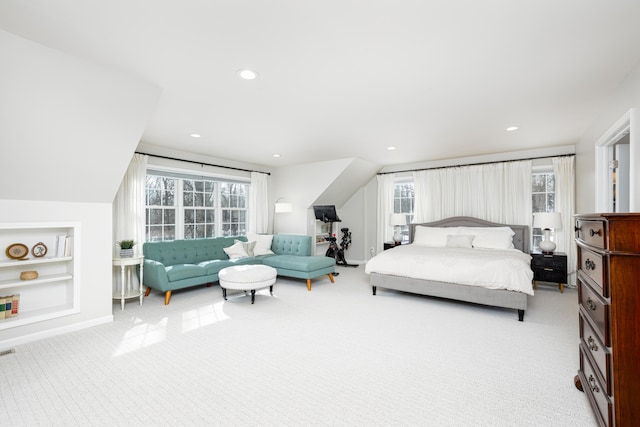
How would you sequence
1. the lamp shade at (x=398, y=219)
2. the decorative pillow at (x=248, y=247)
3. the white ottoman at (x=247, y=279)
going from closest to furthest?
1. the white ottoman at (x=247, y=279)
2. the decorative pillow at (x=248, y=247)
3. the lamp shade at (x=398, y=219)

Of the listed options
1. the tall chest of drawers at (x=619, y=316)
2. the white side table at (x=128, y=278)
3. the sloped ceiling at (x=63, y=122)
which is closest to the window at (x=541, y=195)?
the tall chest of drawers at (x=619, y=316)

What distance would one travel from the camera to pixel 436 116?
3689mm

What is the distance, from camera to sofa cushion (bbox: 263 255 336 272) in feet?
16.6

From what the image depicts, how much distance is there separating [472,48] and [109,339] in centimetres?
416

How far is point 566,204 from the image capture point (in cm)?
506

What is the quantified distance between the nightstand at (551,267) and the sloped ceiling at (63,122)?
231 inches

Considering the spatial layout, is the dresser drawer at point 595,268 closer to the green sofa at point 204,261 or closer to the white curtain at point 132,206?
the green sofa at point 204,261

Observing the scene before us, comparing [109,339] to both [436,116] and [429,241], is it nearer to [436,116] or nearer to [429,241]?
[436,116]

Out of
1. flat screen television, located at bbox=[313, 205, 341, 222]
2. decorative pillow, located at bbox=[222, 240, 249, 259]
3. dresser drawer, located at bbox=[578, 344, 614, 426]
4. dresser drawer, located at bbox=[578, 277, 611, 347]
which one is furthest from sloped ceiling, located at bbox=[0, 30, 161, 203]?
flat screen television, located at bbox=[313, 205, 341, 222]

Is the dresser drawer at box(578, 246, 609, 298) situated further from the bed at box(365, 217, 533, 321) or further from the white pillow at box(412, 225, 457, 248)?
the white pillow at box(412, 225, 457, 248)

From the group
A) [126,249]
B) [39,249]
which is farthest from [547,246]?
[39,249]

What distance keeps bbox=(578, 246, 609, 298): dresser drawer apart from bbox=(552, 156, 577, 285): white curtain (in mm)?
3782

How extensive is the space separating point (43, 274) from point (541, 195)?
7501 mm

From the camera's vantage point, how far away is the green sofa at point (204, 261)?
14.0ft
